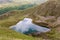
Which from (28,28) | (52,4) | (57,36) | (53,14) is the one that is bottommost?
(57,36)

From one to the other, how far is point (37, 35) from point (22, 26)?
6332 mm

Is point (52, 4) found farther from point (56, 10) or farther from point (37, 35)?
point (37, 35)

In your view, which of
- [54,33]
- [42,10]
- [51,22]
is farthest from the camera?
[42,10]

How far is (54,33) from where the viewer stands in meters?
48.8

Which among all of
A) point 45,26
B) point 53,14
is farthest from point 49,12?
point 45,26

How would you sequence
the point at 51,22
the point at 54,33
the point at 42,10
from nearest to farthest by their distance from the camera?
1. the point at 54,33
2. the point at 51,22
3. the point at 42,10

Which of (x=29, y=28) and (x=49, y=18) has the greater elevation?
(x=49, y=18)

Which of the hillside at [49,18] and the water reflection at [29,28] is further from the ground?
the hillside at [49,18]

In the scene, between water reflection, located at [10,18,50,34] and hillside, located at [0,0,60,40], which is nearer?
hillside, located at [0,0,60,40]

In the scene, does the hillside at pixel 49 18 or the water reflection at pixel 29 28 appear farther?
the water reflection at pixel 29 28

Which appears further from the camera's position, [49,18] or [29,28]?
[49,18]

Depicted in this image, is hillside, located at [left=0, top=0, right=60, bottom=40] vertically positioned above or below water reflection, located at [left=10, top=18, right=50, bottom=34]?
A: above

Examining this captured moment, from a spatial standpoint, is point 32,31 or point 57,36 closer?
point 57,36

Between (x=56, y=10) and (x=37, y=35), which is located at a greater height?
(x=56, y=10)
